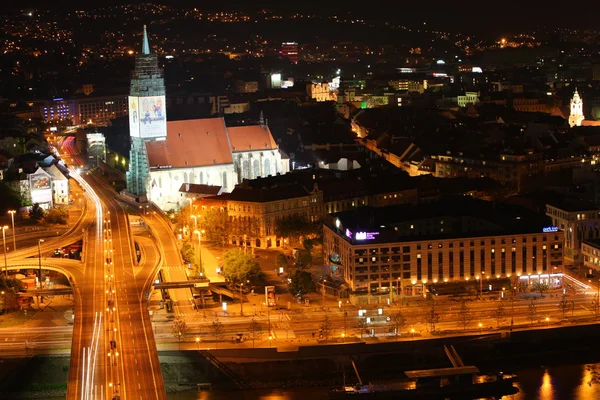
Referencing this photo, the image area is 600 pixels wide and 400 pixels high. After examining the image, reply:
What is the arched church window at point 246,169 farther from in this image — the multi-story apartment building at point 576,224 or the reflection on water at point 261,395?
the reflection on water at point 261,395

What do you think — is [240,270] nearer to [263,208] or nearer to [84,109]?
[263,208]

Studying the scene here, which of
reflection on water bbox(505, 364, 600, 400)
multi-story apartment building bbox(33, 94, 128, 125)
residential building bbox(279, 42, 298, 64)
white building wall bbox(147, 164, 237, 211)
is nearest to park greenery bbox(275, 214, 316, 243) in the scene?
white building wall bbox(147, 164, 237, 211)

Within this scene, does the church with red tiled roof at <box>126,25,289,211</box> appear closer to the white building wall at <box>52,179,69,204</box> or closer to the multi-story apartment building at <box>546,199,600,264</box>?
the white building wall at <box>52,179,69,204</box>

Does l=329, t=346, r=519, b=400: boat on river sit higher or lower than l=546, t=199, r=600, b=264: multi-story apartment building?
lower

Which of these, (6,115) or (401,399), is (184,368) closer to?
(401,399)

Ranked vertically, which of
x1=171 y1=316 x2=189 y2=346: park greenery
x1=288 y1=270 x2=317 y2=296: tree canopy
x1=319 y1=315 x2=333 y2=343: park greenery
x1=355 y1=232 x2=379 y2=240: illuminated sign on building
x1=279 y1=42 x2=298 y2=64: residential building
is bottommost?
x1=319 y1=315 x2=333 y2=343: park greenery

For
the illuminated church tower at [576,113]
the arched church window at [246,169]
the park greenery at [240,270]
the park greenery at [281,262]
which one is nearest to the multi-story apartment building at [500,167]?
the arched church window at [246,169]

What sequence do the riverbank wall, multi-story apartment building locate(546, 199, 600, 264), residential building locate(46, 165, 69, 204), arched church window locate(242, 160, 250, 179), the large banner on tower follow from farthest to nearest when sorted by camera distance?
arched church window locate(242, 160, 250, 179) → the large banner on tower → residential building locate(46, 165, 69, 204) → multi-story apartment building locate(546, 199, 600, 264) → the riverbank wall
